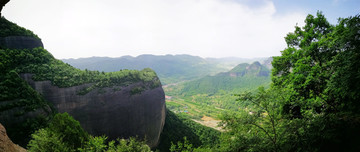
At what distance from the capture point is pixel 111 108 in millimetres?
34344

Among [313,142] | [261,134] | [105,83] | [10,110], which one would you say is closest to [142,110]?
[105,83]

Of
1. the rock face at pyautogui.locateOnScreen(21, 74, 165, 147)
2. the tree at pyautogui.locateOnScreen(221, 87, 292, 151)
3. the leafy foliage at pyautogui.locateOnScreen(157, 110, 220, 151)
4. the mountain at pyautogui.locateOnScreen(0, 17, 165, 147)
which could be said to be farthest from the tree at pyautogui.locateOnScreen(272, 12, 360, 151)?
the leafy foliage at pyautogui.locateOnScreen(157, 110, 220, 151)

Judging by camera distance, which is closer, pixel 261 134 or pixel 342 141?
pixel 342 141

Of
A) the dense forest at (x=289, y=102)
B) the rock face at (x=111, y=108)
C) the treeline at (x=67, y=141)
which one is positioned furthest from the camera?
the rock face at (x=111, y=108)

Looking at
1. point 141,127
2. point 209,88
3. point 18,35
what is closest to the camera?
point 18,35

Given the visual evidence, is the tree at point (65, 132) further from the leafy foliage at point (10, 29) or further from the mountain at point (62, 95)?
the leafy foliage at point (10, 29)

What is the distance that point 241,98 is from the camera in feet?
27.9

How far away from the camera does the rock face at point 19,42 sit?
2961 centimetres

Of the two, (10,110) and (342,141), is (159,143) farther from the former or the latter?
(342,141)

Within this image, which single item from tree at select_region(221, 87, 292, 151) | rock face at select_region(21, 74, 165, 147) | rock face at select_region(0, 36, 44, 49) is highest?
rock face at select_region(0, 36, 44, 49)

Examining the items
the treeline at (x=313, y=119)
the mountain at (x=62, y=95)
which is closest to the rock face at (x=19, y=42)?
the mountain at (x=62, y=95)

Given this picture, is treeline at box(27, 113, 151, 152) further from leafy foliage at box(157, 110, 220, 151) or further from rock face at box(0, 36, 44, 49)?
leafy foliage at box(157, 110, 220, 151)

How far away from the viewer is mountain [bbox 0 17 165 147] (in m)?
21.1

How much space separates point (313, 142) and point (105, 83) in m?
37.3
